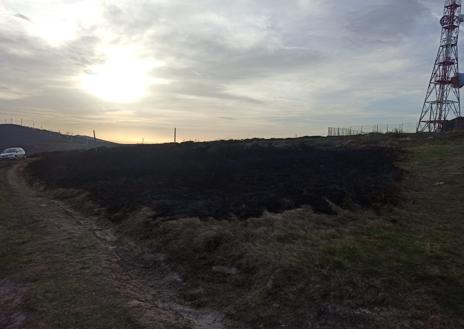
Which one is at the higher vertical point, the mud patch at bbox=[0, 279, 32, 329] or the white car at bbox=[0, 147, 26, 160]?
the white car at bbox=[0, 147, 26, 160]

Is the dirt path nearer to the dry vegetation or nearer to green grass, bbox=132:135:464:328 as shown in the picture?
the dry vegetation

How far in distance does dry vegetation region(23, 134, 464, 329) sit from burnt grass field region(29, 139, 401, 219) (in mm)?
886

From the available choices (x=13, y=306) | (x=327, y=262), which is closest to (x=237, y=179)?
(x=327, y=262)

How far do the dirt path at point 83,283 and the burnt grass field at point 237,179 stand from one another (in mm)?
3118

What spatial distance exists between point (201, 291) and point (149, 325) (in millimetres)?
2201

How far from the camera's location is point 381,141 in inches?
1581

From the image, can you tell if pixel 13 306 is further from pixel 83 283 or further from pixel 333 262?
pixel 333 262

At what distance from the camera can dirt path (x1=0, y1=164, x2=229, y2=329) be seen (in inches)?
345

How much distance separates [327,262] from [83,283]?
6106 millimetres

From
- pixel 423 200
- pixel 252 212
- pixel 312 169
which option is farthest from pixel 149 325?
pixel 312 169

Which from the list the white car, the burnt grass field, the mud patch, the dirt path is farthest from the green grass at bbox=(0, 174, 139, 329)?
the white car

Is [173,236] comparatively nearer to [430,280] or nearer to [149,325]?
[149,325]

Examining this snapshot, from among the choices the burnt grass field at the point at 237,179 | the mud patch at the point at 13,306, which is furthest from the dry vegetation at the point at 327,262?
the mud patch at the point at 13,306

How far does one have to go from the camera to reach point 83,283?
1084 cm
